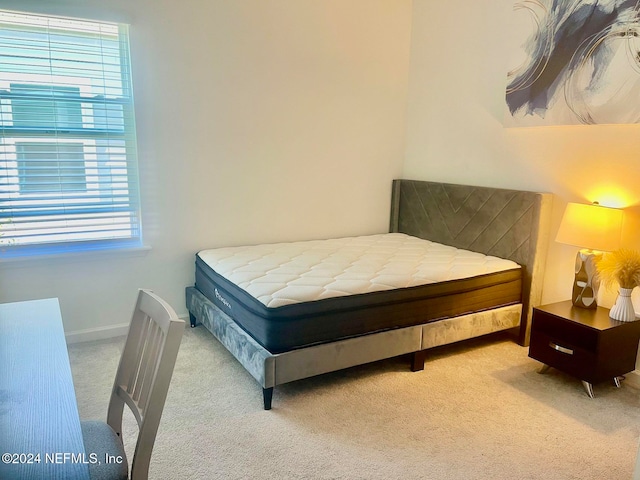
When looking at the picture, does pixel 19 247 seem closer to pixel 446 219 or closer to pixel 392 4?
pixel 446 219

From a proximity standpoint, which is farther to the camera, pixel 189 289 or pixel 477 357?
pixel 189 289

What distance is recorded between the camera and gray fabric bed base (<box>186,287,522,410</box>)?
2.44 meters

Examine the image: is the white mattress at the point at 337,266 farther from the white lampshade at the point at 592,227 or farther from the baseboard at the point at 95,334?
the baseboard at the point at 95,334

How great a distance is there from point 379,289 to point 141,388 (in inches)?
62.1

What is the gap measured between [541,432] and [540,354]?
649mm

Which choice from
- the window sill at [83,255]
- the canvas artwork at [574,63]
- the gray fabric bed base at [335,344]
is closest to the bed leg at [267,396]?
the gray fabric bed base at [335,344]

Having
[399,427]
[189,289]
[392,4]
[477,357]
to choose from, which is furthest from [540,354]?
[392,4]

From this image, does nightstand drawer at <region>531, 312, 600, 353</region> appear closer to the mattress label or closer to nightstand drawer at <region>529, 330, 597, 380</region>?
nightstand drawer at <region>529, 330, 597, 380</region>

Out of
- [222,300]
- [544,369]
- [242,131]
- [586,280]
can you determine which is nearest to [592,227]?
[586,280]

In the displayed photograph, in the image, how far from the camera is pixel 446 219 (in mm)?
3906

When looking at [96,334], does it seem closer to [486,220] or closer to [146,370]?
[146,370]

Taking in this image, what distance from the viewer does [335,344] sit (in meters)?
2.59

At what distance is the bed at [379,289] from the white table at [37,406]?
1.14 m

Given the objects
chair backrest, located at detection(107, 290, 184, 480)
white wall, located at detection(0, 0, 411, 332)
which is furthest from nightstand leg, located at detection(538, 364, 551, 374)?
chair backrest, located at detection(107, 290, 184, 480)
